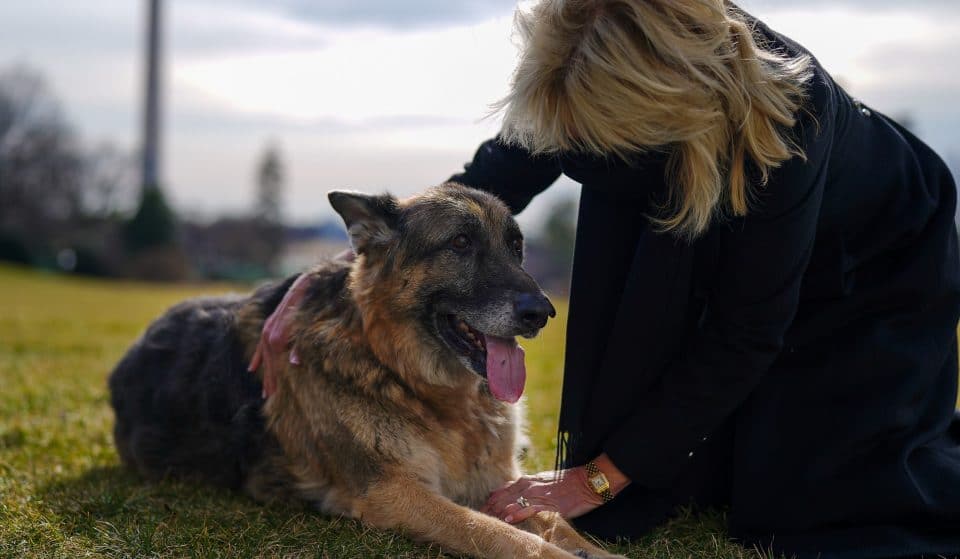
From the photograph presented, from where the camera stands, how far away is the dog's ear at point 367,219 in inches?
162

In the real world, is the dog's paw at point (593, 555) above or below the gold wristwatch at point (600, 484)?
below

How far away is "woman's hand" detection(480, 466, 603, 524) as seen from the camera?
3.76 metres

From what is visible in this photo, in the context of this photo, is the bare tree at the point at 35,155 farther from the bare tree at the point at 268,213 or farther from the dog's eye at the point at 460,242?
the dog's eye at the point at 460,242

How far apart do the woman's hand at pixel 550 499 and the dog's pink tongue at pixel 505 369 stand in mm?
420

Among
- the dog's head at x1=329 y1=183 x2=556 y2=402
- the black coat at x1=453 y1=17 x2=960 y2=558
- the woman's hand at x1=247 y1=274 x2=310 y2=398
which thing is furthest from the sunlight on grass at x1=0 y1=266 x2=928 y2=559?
the dog's head at x1=329 y1=183 x2=556 y2=402

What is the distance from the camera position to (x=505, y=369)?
12.8 ft

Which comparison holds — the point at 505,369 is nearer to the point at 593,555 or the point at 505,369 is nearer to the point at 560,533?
the point at 560,533

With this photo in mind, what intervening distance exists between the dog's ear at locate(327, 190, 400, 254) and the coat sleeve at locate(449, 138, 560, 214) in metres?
0.66

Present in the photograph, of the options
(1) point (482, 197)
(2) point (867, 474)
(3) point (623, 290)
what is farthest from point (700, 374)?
(1) point (482, 197)

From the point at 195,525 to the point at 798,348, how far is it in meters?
2.87

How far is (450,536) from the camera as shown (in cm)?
350

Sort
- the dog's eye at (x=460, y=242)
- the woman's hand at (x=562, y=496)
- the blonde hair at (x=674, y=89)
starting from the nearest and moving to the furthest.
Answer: the blonde hair at (x=674, y=89) < the woman's hand at (x=562, y=496) < the dog's eye at (x=460, y=242)

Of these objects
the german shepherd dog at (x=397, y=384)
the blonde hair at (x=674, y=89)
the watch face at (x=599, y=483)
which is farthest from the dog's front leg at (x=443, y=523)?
the blonde hair at (x=674, y=89)

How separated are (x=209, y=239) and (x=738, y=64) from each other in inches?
2869
